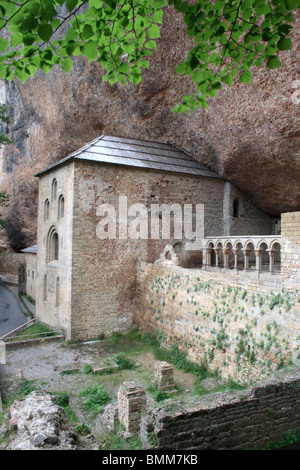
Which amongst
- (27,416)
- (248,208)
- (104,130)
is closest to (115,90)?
(104,130)

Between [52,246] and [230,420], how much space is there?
1274 cm

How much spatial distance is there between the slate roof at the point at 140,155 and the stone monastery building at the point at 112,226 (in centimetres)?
5

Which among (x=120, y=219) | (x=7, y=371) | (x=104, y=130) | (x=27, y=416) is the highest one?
(x=104, y=130)

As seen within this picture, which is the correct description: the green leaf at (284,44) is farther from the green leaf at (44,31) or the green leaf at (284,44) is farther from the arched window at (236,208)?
the arched window at (236,208)

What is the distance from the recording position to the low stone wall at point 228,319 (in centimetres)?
732

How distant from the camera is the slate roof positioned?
45.7 ft

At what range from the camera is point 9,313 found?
21234 millimetres

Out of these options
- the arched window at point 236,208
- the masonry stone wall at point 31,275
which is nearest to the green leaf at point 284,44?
the arched window at point 236,208

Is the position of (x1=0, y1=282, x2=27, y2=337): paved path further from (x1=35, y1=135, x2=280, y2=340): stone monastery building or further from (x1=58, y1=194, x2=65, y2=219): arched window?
(x1=58, y1=194, x2=65, y2=219): arched window

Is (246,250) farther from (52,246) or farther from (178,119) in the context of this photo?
(52,246)

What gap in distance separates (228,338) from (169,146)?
11452mm
